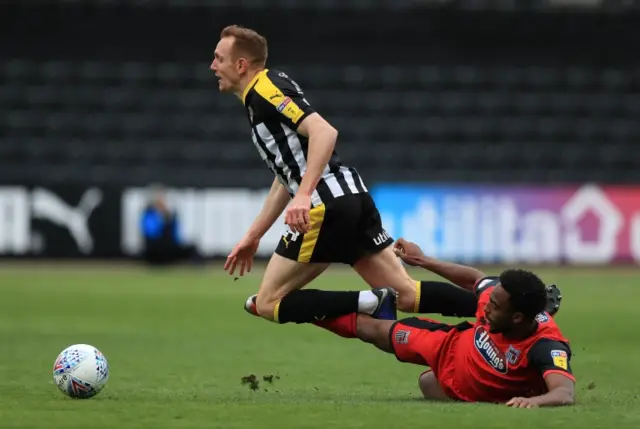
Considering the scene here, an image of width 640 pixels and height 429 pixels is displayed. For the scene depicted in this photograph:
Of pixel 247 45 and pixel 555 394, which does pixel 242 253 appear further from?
pixel 555 394

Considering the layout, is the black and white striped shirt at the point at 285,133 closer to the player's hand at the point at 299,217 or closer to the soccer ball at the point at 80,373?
the player's hand at the point at 299,217

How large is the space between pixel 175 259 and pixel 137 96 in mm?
4317

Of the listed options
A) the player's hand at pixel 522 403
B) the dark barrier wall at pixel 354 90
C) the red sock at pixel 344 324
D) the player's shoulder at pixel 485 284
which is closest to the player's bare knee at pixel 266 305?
the red sock at pixel 344 324

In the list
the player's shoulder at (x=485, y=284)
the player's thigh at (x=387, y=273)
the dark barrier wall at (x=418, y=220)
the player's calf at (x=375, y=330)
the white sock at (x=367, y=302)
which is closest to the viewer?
the player's shoulder at (x=485, y=284)

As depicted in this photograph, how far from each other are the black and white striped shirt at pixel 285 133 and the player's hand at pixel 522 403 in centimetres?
173

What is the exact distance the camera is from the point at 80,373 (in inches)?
265

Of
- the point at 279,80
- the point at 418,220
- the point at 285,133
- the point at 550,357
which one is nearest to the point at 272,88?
the point at 279,80

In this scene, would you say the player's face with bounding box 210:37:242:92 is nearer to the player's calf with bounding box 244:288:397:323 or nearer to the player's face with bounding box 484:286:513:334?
the player's calf with bounding box 244:288:397:323

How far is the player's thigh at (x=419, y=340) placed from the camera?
6.95 metres

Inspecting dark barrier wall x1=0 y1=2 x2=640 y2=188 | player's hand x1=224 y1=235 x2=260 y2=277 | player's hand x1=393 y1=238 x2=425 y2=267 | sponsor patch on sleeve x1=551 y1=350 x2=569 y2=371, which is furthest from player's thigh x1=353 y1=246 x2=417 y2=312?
dark barrier wall x1=0 y1=2 x2=640 y2=188

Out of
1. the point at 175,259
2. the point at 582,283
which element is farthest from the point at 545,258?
the point at 175,259

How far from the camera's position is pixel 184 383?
314 inches

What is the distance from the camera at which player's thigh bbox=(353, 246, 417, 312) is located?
24.9ft

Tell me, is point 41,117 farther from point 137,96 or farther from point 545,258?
point 545,258
